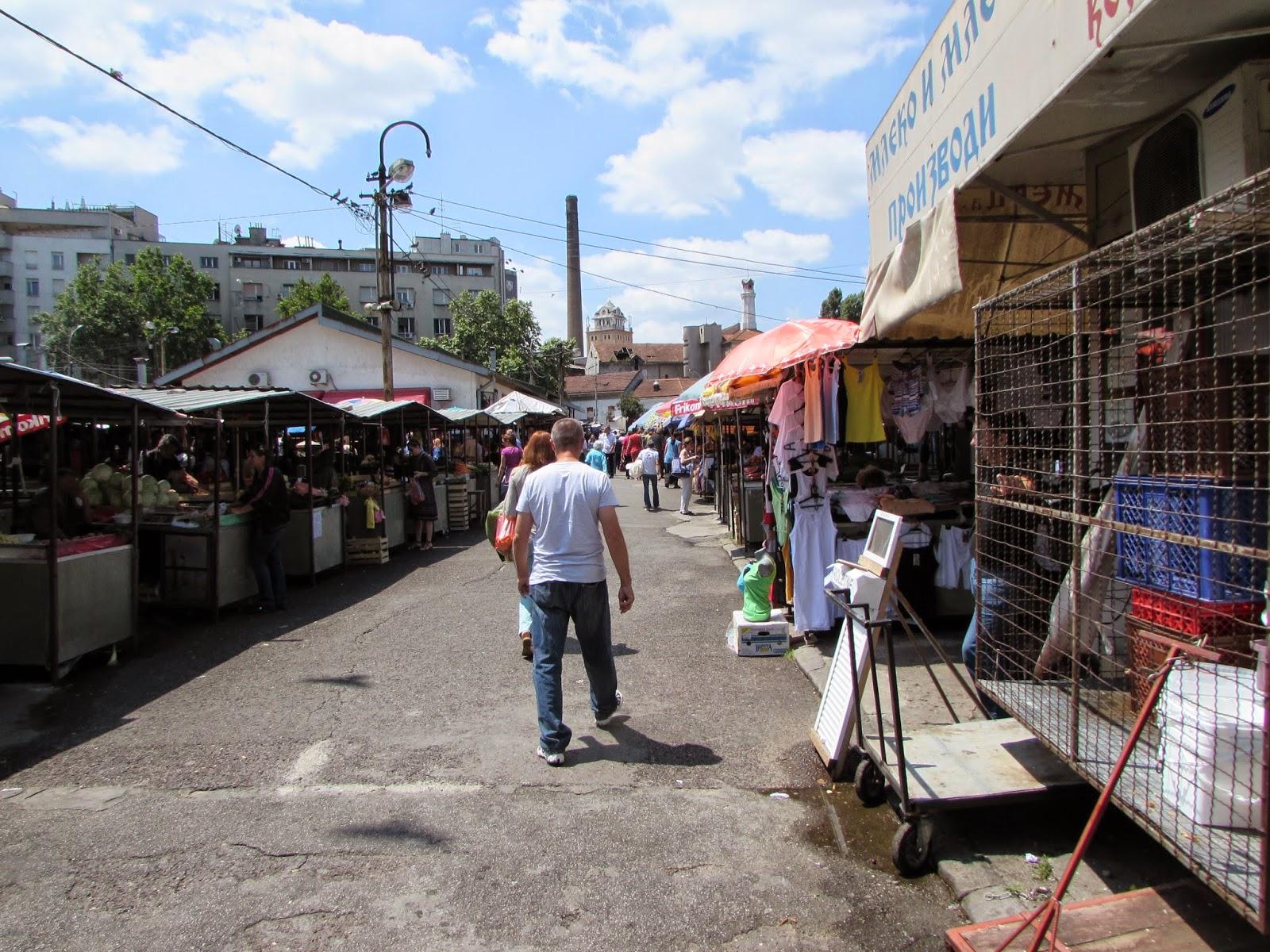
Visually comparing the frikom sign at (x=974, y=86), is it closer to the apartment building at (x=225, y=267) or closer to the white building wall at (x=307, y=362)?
the white building wall at (x=307, y=362)

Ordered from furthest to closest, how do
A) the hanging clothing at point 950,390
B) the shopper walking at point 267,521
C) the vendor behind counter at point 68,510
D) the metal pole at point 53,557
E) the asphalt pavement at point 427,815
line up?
the shopper walking at point 267,521, the vendor behind counter at point 68,510, the hanging clothing at point 950,390, the metal pole at point 53,557, the asphalt pavement at point 427,815

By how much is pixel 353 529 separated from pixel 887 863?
10.1 m

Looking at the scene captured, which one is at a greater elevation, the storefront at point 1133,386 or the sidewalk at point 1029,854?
the storefront at point 1133,386

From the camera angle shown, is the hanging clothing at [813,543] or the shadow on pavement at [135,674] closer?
the shadow on pavement at [135,674]

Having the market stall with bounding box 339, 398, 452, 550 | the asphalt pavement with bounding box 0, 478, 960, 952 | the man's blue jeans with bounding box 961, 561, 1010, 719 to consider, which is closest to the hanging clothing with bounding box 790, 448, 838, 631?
the asphalt pavement with bounding box 0, 478, 960, 952

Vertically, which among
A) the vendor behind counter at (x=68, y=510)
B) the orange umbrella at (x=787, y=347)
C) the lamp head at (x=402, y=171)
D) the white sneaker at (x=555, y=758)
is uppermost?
the lamp head at (x=402, y=171)

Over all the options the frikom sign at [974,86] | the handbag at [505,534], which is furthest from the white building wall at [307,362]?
the frikom sign at [974,86]

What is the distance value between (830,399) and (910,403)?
1116 millimetres

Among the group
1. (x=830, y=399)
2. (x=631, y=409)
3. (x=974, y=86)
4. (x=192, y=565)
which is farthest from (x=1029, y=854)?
(x=631, y=409)

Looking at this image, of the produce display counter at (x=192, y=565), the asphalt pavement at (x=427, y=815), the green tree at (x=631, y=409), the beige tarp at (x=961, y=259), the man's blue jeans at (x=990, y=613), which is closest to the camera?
the asphalt pavement at (x=427, y=815)

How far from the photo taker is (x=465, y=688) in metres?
5.98

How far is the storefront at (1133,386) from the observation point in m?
2.58

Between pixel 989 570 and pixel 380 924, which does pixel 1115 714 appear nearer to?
pixel 989 570

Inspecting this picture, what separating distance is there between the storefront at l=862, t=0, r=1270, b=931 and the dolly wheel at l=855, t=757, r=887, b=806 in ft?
2.19
